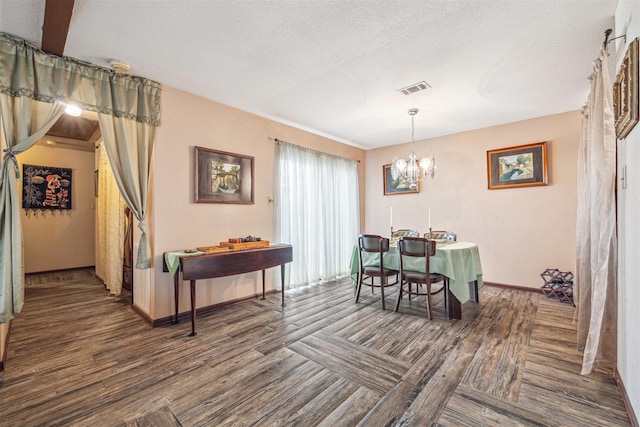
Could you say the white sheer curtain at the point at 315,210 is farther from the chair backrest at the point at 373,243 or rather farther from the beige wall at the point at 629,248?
the beige wall at the point at 629,248

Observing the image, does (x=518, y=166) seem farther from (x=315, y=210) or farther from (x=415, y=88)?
(x=315, y=210)

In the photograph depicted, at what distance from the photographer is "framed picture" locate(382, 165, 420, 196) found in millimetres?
5246

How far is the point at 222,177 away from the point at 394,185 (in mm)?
3380

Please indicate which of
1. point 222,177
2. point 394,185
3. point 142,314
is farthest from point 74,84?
point 394,185

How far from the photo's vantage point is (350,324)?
287cm

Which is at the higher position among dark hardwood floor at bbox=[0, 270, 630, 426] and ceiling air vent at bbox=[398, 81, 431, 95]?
ceiling air vent at bbox=[398, 81, 431, 95]

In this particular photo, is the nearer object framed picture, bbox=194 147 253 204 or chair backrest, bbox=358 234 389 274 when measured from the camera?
framed picture, bbox=194 147 253 204

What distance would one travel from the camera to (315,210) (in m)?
4.62

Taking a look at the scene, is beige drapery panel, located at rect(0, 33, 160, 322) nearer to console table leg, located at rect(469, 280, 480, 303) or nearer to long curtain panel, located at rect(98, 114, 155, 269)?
long curtain panel, located at rect(98, 114, 155, 269)

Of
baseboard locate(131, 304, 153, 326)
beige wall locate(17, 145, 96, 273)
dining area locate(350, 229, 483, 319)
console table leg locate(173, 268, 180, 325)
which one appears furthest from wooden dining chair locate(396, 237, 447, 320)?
beige wall locate(17, 145, 96, 273)

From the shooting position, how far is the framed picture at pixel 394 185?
5.25 meters

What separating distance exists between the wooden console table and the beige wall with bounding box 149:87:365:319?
0.25m

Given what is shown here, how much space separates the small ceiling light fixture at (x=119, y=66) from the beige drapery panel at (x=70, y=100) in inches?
4.2

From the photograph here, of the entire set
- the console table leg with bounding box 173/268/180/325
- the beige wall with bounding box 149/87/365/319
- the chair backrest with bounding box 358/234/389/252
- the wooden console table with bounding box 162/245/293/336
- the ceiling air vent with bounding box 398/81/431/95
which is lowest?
the console table leg with bounding box 173/268/180/325
